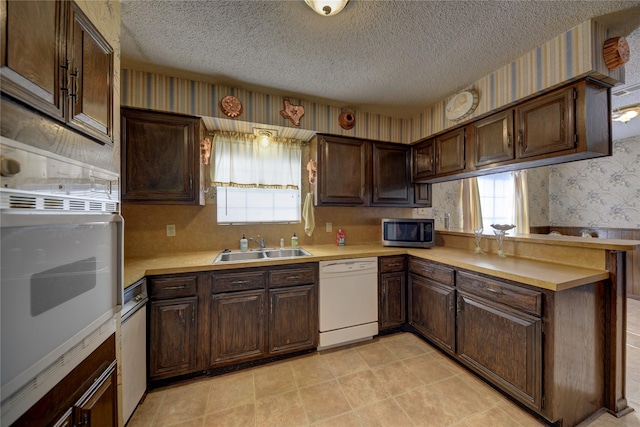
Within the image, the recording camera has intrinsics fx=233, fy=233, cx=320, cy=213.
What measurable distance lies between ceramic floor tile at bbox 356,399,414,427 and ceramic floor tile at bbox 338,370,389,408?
5cm

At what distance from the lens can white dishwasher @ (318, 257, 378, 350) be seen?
2.20 m

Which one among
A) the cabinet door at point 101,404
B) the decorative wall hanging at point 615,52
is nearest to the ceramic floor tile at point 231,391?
the cabinet door at point 101,404

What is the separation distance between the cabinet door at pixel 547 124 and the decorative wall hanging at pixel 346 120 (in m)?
1.50

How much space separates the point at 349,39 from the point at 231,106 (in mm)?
1215

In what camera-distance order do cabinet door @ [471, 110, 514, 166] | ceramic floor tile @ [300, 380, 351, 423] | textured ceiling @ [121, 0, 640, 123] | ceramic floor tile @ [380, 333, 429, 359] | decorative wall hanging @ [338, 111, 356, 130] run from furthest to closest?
decorative wall hanging @ [338, 111, 356, 130], ceramic floor tile @ [380, 333, 429, 359], cabinet door @ [471, 110, 514, 166], ceramic floor tile @ [300, 380, 351, 423], textured ceiling @ [121, 0, 640, 123]

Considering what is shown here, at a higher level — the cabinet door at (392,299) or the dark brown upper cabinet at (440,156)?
the dark brown upper cabinet at (440,156)

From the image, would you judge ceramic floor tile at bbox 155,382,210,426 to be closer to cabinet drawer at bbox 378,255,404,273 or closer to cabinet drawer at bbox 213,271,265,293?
cabinet drawer at bbox 213,271,265,293

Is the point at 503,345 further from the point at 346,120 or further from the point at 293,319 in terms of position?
the point at 346,120

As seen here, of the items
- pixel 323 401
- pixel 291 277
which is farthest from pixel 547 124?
pixel 323 401

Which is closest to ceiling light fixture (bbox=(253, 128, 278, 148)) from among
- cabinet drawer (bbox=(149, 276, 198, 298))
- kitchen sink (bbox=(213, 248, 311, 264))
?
kitchen sink (bbox=(213, 248, 311, 264))

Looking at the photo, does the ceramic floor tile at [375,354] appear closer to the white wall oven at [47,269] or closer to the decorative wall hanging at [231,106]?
the white wall oven at [47,269]

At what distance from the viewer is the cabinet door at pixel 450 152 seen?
2.41 metres

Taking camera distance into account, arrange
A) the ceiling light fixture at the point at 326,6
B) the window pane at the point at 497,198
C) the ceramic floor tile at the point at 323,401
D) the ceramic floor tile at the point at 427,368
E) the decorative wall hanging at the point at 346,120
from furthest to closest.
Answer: the window pane at the point at 497,198 < the decorative wall hanging at the point at 346,120 < the ceramic floor tile at the point at 427,368 < the ceramic floor tile at the point at 323,401 < the ceiling light fixture at the point at 326,6

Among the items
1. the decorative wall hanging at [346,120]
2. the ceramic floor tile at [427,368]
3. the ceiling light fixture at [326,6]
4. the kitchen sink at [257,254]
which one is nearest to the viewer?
the ceiling light fixture at [326,6]
